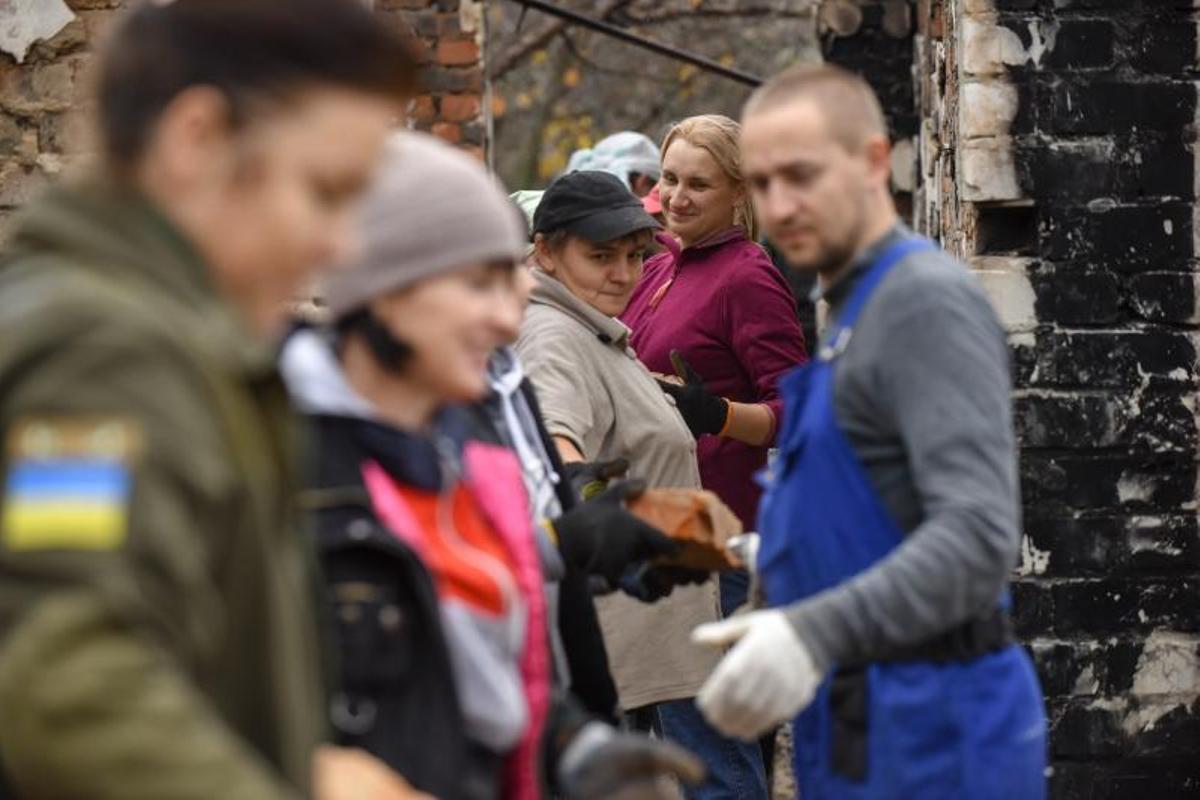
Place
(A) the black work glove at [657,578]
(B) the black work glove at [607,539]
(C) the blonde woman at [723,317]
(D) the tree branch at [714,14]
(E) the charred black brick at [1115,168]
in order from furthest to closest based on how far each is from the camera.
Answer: (D) the tree branch at [714,14], (E) the charred black brick at [1115,168], (C) the blonde woman at [723,317], (A) the black work glove at [657,578], (B) the black work glove at [607,539]

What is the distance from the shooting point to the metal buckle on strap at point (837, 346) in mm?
3309

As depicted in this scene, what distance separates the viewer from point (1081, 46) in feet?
19.4

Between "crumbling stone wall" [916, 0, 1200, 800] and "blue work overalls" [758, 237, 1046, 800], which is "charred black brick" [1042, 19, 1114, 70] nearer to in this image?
"crumbling stone wall" [916, 0, 1200, 800]

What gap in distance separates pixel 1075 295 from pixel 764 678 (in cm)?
308

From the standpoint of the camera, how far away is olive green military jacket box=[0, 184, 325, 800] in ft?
5.95

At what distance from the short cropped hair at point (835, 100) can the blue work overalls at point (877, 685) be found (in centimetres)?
17

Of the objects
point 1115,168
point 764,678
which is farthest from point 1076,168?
point 764,678

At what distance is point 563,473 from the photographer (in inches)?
160

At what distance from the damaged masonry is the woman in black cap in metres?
1.16

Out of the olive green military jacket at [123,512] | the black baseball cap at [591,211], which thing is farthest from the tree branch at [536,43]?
the olive green military jacket at [123,512]

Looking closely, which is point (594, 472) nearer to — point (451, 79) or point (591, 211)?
point (591, 211)

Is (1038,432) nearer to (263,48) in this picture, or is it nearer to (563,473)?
(563,473)

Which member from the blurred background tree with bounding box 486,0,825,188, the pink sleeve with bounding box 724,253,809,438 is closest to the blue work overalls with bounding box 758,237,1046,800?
the pink sleeve with bounding box 724,253,809,438

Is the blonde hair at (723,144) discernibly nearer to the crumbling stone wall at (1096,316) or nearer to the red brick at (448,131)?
the crumbling stone wall at (1096,316)
